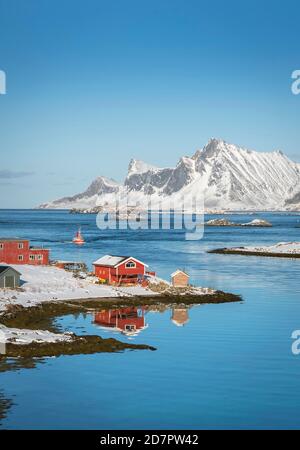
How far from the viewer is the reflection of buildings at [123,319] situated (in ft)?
132

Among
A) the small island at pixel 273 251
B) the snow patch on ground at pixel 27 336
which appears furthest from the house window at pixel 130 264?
the small island at pixel 273 251

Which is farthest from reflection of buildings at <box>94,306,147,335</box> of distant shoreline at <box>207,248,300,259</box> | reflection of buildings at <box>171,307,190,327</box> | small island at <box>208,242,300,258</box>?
small island at <box>208,242,300,258</box>

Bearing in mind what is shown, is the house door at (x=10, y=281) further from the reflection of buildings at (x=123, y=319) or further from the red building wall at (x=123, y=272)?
the red building wall at (x=123, y=272)

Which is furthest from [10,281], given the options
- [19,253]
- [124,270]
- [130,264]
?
[19,253]

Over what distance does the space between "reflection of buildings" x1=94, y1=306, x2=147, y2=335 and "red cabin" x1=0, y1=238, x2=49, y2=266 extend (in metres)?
20.5

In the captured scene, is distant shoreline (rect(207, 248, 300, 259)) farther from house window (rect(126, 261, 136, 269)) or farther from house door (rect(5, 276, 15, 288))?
house door (rect(5, 276, 15, 288))

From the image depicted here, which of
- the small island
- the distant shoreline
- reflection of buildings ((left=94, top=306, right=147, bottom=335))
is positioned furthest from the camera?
the small island

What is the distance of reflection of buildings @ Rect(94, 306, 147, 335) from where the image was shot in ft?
132

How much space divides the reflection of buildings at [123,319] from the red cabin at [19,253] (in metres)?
20.5

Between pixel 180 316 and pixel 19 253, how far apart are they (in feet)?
81.1

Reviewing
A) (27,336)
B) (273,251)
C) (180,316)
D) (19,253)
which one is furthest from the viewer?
(273,251)

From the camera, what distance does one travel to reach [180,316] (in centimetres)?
4597

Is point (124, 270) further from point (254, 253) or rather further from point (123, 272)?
point (254, 253)
